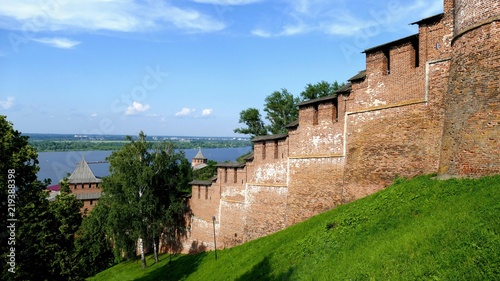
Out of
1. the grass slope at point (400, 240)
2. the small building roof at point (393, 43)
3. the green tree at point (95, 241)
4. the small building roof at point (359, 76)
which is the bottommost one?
the green tree at point (95, 241)

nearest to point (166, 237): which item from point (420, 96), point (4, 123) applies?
point (4, 123)

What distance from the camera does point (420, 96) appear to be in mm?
11617

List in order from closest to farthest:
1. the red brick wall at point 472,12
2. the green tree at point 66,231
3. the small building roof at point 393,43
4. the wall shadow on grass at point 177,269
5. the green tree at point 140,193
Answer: the red brick wall at point 472,12, the small building roof at point 393,43, the green tree at point 66,231, the wall shadow on grass at point 177,269, the green tree at point 140,193

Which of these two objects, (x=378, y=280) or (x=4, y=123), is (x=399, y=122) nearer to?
(x=378, y=280)

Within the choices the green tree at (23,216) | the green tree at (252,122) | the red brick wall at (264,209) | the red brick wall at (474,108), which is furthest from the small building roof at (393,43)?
the green tree at (252,122)

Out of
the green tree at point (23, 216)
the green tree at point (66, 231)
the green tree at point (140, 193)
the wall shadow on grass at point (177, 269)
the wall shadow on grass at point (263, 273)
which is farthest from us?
the green tree at point (140, 193)

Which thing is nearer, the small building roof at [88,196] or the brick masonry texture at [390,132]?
the brick masonry texture at [390,132]

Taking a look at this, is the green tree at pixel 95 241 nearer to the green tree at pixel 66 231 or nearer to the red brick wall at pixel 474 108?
the green tree at pixel 66 231

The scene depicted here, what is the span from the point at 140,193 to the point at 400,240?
781 inches

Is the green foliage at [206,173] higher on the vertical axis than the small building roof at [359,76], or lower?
lower

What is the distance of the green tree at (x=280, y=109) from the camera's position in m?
39.6

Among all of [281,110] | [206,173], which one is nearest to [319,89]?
[281,110]

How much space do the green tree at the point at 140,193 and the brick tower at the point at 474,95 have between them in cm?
1839

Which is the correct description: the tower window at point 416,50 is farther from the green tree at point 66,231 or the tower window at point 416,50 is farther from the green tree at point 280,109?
the green tree at point 280,109
